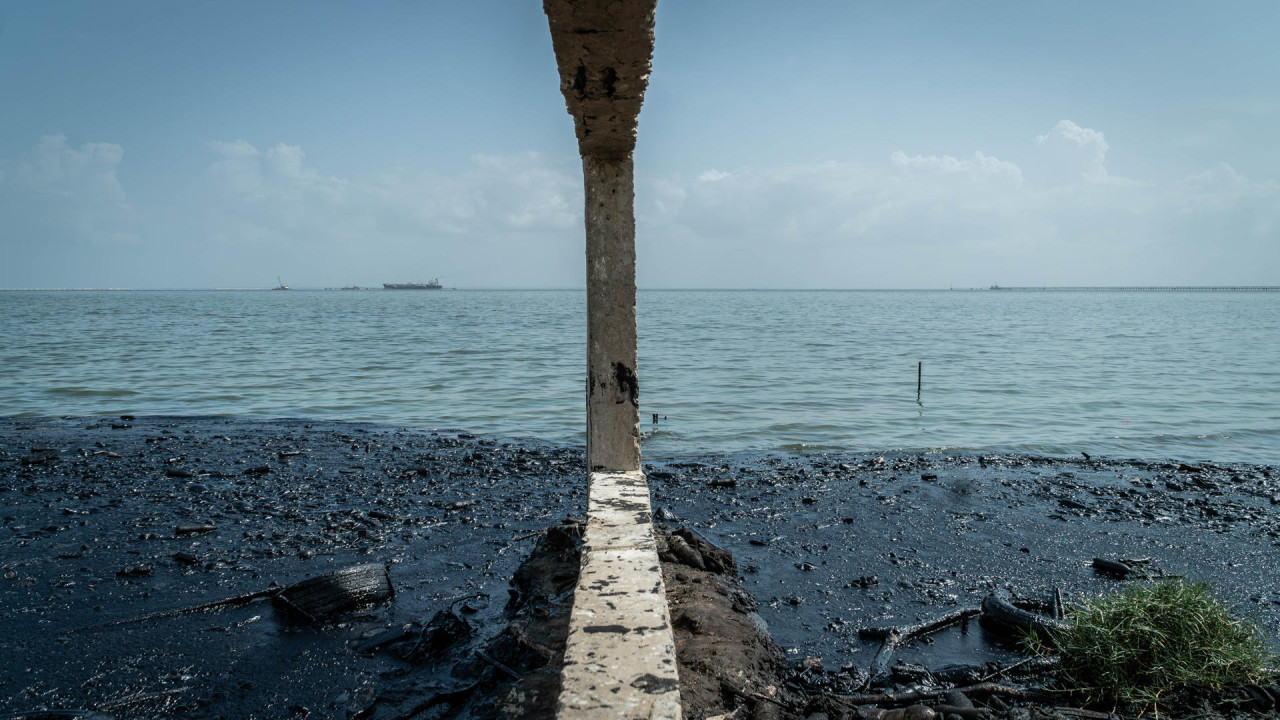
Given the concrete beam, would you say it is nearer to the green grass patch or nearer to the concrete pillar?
the concrete pillar

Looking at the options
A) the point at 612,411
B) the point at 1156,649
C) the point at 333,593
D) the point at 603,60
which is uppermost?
the point at 603,60

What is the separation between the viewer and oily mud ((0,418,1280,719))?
15.4 ft

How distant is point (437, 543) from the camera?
7.04 m

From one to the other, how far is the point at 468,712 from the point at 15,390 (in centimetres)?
1893

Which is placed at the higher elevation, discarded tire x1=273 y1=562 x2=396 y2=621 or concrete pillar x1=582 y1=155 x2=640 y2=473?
concrete pillar x1=582 y1=155 x2=640 y2=473

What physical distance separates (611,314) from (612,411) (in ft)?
2.61

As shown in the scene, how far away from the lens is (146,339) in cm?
3156

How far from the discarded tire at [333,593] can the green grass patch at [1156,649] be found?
4.93 meters

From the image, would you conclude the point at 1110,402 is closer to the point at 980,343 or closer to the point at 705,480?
the point at 705,480

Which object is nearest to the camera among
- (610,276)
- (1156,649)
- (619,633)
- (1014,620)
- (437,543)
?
(619,633)

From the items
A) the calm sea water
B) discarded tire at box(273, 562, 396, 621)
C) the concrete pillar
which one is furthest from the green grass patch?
the calm sea water

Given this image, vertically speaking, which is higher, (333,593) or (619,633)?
(619,633)

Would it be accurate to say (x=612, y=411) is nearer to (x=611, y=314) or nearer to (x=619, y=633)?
(x=611, y=314)

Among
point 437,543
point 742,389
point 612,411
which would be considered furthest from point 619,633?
point 742,389
